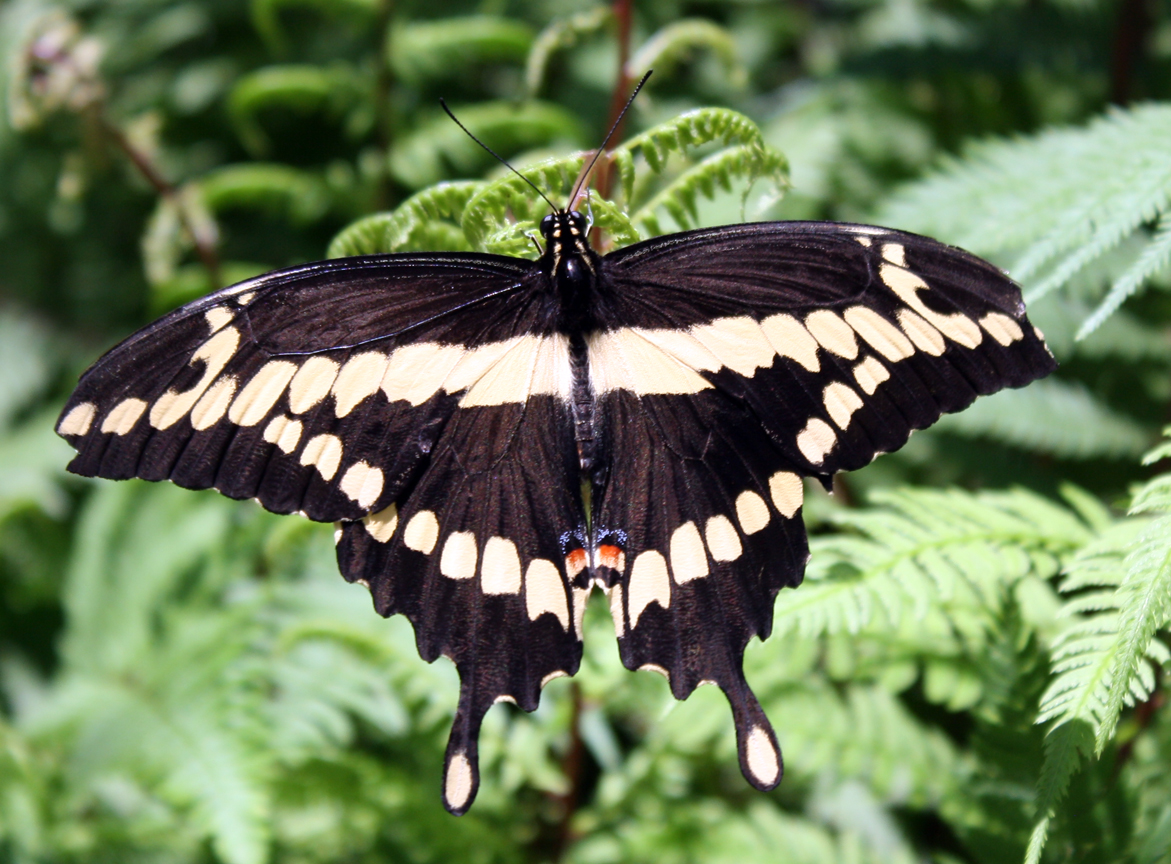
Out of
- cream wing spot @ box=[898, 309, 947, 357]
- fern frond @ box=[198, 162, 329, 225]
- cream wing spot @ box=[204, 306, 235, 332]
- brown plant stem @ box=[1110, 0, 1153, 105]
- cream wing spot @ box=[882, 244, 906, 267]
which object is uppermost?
fern frond @ box=[198, 162, 329, 225]

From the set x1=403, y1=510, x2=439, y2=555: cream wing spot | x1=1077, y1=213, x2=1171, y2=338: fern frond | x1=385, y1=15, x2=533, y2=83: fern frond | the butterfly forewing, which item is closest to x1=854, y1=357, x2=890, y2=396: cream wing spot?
the butterfly forewing

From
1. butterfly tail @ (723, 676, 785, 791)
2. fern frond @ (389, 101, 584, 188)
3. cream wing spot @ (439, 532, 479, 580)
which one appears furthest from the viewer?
fern frond @ (389, 101, 584, 188)

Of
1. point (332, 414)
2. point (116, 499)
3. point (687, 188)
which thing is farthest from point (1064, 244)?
point (116, 499)

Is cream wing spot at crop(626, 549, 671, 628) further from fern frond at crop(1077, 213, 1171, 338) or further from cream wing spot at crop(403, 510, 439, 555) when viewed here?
fern frond at crop(1077, 213, 1171, 338)

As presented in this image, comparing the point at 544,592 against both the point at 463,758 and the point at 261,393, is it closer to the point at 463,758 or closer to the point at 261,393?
the point at 463,758

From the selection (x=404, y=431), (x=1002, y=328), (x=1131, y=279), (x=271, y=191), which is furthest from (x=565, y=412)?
(x=271, y=191)

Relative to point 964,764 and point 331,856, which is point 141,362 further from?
point 964,764

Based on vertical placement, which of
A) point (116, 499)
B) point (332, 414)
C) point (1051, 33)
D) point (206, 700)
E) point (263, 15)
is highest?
point (263, 15)
